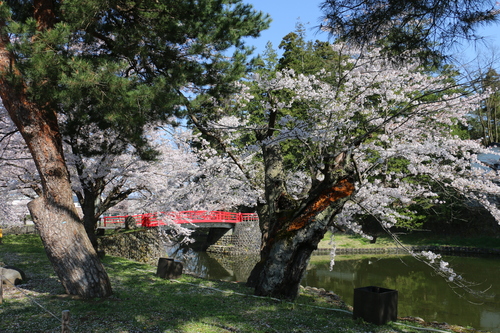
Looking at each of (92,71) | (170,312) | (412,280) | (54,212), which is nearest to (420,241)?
(412,280)

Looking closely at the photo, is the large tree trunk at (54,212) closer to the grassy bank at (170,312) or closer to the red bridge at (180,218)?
the grassy bank at (170,312)

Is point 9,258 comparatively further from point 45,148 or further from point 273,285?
point 273,285

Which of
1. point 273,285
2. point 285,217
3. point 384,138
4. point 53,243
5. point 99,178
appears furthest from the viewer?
point 99,178

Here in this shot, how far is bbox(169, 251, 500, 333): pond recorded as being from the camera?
9.66m

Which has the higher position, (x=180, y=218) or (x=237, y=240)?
(x=180, y=218)

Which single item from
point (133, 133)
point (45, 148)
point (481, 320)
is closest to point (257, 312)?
point (133, 133)

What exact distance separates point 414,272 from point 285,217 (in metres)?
11.5

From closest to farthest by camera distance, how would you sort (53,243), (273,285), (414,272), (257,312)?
(257,312), (53,243), (273,285), (414,272)

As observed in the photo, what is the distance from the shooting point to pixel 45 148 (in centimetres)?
601

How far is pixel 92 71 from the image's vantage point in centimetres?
526

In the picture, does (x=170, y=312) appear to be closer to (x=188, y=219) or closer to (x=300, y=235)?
(x=300, y=235)

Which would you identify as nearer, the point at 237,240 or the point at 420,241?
the point at 420,241

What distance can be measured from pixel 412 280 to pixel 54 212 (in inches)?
516

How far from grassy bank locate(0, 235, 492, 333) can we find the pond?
2.97 m
